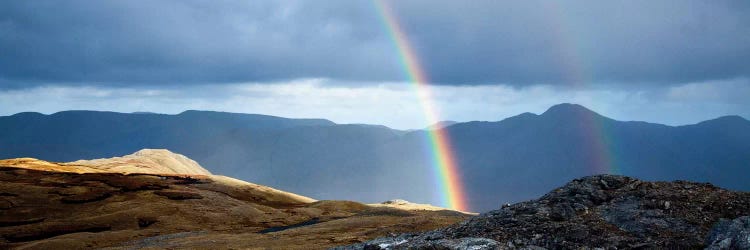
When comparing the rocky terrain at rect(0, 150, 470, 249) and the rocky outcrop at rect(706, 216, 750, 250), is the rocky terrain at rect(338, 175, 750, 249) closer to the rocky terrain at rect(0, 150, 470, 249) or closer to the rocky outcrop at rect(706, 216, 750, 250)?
the rocky outcrop at rect(706, 216, 750, 250)

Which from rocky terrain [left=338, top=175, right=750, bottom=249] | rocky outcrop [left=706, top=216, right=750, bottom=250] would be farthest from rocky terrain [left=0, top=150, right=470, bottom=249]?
rocky outcrop [left=706, top=216, right=750, bottom=250]

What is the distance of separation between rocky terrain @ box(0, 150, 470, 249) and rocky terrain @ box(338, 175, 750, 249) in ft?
81.7

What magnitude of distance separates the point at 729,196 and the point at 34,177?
159599mm

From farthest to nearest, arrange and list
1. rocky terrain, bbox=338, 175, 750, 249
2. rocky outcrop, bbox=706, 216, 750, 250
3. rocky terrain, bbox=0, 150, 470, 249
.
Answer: rocky terrain, bbox=0, 150, 470, 249 < rocky terrain, bbox=338, 175, 750, 249 < rocky outcrop, bbox=706, 216, 750, 250

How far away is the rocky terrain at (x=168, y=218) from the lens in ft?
216

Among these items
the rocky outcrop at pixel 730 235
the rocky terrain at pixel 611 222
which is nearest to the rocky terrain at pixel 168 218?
the rocky terrain at pixel 611 222

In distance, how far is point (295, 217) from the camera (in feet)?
331

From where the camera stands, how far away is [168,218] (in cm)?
9150

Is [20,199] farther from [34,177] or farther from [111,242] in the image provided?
[111,242]

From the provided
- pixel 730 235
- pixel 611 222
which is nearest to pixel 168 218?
pixel 611 222

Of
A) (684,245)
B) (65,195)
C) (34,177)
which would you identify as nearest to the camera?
(684,245)

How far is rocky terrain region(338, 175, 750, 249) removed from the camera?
26.8 m

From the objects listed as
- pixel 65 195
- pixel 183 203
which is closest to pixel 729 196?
pixel 183 203

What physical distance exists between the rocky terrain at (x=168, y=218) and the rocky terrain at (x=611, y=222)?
980 inches
